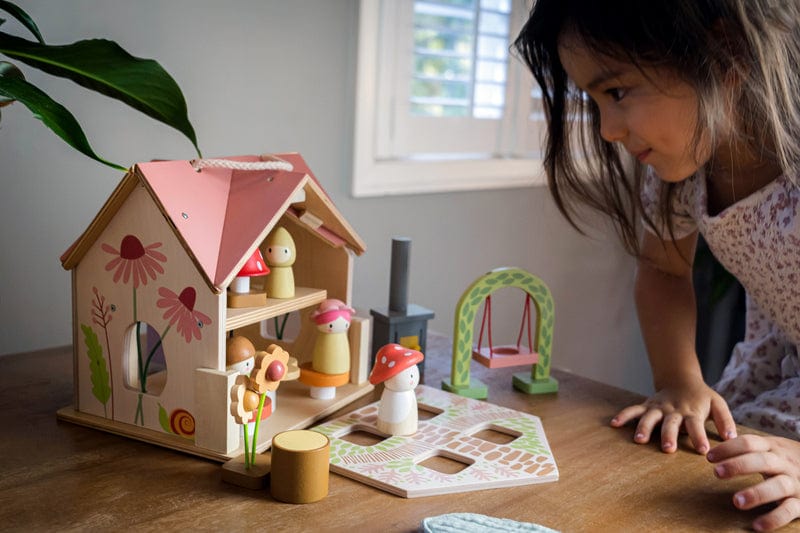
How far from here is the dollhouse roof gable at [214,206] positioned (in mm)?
771

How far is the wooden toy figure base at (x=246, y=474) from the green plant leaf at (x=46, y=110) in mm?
286

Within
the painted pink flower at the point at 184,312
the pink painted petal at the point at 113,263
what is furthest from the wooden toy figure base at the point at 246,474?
the pink painted petal at the point at 113,263

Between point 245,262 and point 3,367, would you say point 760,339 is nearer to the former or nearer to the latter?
point 245,262

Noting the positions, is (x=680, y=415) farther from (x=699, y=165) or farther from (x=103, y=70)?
(x=103, y=70)

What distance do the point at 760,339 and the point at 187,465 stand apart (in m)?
0.89

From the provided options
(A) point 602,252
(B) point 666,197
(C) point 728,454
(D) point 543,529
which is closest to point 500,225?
(A) point 602,252

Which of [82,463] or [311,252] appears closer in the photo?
[82,463]

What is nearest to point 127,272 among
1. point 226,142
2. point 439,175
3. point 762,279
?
point 226,142

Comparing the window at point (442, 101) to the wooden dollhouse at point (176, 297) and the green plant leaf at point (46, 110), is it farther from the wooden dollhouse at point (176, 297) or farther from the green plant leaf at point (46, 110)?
the green plant leaf at point (46, 110)

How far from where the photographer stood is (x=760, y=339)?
1.25 m

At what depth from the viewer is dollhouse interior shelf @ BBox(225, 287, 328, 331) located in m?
0.79

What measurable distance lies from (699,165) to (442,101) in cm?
76

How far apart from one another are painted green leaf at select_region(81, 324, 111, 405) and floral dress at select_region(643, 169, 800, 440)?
781 mm

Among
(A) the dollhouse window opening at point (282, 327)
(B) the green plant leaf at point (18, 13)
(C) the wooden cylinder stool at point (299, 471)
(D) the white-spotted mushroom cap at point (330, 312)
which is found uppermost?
(B) the green plant leaf at point (18, 13)
